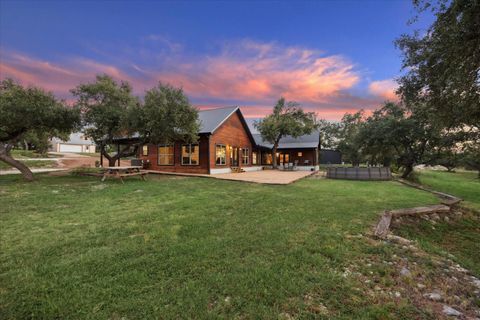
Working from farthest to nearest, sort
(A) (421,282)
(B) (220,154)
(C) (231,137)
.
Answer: (C) (231,137), (B) (220,154), (A) (421,282)

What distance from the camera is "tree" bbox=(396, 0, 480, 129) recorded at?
4316 millimetres

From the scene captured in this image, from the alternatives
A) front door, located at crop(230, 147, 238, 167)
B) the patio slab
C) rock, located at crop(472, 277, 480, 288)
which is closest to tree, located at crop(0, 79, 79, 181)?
the patio slab

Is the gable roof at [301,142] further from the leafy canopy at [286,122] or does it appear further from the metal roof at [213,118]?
the metal roof at [213,118]

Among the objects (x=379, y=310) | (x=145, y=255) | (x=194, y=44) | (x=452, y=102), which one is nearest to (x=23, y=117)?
(x=194, y=44)

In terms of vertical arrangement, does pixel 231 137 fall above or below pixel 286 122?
below

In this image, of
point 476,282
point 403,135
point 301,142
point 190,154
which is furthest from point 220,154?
point 476,282

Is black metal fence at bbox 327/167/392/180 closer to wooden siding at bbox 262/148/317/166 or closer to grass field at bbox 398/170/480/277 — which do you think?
grass field at bbox 398/170/480/277

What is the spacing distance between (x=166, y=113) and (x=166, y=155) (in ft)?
21.4

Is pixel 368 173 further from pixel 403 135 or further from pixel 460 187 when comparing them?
pixel 460 187

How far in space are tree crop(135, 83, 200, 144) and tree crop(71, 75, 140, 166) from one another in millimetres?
823

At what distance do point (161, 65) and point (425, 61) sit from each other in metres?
15.6

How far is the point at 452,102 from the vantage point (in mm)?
6113

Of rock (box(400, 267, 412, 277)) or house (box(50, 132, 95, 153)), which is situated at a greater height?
house (box(50, 132, 95, 153))

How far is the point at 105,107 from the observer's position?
1366 centimetres
